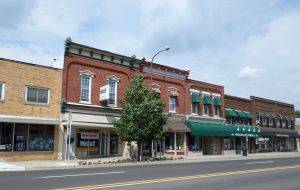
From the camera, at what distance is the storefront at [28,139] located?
93.9ft

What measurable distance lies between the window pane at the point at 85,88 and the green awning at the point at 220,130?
13.1 meters

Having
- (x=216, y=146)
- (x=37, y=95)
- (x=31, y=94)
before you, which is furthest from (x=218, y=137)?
(x=31, y=94)

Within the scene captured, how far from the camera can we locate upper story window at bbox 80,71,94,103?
33688 millimetres

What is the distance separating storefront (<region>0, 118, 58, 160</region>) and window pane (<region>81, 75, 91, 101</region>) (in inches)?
148

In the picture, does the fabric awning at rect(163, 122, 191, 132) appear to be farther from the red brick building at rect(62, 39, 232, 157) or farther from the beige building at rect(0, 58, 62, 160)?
the beige building at rect(0, 58, 62, 160)

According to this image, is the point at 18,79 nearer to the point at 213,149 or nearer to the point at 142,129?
the point at 142,129

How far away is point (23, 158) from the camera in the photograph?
96.7ft

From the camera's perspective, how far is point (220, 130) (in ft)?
151

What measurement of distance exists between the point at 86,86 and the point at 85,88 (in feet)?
0.67

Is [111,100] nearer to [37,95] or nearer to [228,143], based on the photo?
[37,95]

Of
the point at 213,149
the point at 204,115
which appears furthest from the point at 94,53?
the point at 213,149

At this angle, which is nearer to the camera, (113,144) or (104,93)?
(104,93)

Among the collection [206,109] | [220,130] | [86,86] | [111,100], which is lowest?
[220,130]

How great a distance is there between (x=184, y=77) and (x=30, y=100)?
18.6 meters
